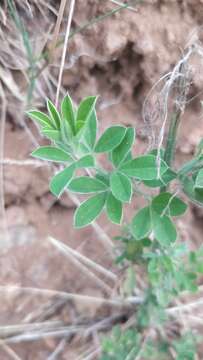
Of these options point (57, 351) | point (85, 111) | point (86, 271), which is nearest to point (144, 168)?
point (85, 111)

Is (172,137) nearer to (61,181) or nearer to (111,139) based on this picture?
(111,139)

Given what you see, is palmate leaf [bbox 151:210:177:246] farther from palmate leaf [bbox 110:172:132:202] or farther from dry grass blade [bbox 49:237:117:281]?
dry grass blade [bbox 49:237:117:281]

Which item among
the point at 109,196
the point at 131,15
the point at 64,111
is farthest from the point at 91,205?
the point at 131,15

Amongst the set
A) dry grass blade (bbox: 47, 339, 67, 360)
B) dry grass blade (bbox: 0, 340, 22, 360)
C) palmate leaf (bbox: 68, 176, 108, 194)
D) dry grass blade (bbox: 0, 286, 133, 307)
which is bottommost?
dry grass blade (bbox: 47, 339, 67, 360)

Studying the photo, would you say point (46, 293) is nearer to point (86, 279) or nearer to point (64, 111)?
point (86, 279)

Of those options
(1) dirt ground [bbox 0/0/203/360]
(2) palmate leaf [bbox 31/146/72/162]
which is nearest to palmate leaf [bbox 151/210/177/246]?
(2) palmate leaf [bbox 31/146/72/162]

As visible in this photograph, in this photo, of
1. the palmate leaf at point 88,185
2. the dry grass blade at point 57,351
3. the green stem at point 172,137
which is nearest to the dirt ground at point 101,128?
the dry grass blade at point 57,351

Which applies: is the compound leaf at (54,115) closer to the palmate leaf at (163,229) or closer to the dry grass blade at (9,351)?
the palmate leaf at (163,229)
